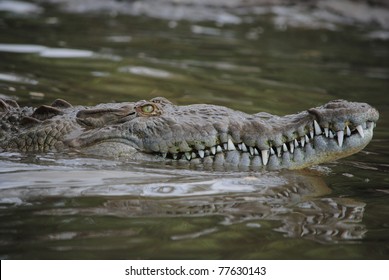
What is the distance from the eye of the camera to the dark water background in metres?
3.97

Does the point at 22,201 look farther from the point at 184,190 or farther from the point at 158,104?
the point at 158,104

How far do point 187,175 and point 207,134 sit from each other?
12.2 inches

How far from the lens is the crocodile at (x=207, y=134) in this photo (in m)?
5.12

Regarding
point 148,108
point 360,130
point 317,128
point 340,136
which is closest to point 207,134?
point 148,108

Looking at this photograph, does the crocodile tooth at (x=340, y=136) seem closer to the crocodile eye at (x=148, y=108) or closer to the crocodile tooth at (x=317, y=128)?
the crocodile tooth at (x=317, y=128)

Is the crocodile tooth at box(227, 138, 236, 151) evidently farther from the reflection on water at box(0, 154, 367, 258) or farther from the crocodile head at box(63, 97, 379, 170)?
the reflection on water at box(0, 154, 367, 258)

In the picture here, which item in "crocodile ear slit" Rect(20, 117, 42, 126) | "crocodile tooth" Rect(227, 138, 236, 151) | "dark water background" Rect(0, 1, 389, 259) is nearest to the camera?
"dark water background" Rect(0, 1, 389, 259)

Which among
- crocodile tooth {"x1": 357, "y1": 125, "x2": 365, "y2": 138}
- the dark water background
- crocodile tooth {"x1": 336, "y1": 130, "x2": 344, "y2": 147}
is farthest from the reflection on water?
crocodile tooth {"x1": 357, "y1": 125, "x2": 365, "y2": 138}

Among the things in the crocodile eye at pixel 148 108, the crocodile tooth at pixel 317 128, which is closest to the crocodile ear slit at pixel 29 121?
the crocodile eye at pixel 148 108

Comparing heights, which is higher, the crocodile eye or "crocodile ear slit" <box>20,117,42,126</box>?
the crocodile eye

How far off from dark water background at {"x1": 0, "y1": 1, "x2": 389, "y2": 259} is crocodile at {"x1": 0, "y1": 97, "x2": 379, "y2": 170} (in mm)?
128

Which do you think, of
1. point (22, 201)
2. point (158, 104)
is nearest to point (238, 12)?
point (158, 104)

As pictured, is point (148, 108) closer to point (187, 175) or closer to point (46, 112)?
point (187, 175)

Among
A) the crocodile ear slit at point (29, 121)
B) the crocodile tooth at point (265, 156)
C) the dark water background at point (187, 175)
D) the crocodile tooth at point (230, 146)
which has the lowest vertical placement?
the dark water background at point (187, 175)
